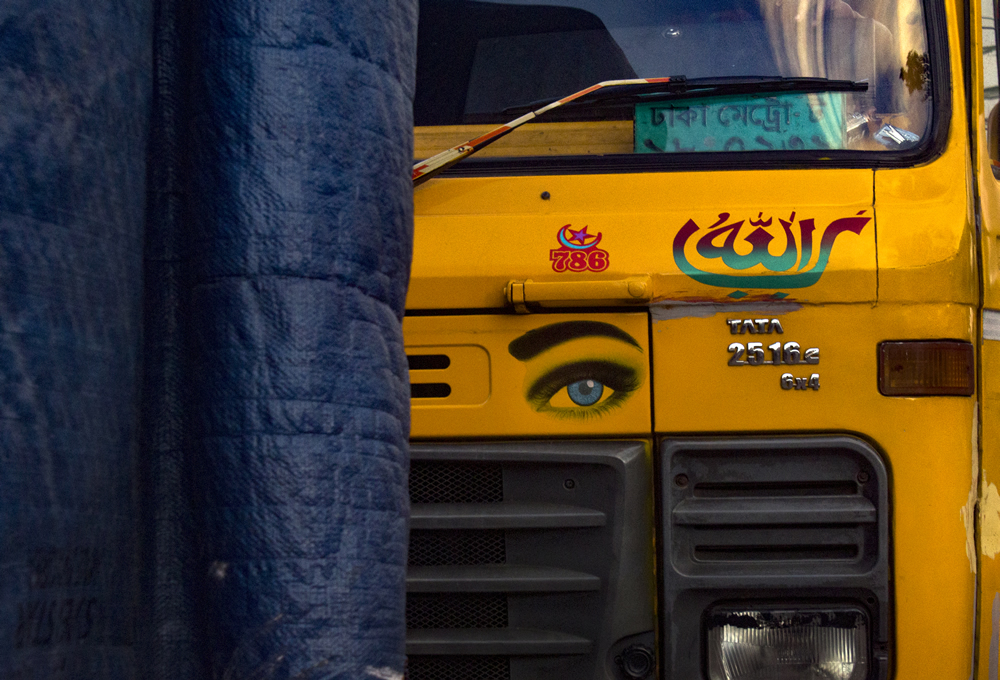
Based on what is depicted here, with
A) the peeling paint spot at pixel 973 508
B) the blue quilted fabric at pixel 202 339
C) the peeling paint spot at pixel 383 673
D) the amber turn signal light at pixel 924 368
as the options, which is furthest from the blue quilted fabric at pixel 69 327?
the peeling paint spot at pixel 973 508

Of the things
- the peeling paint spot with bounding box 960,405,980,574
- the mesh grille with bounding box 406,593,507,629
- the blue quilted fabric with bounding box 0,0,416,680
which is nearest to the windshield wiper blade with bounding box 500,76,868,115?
the peeling paint spot with bounding box 960,405,980,574

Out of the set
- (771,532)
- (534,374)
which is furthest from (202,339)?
(771,532)

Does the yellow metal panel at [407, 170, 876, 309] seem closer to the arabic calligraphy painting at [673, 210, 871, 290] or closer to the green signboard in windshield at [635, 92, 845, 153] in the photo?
the arabic calligraphy painting at [673, 210, 871, 290]

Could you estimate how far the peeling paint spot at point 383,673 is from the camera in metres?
0.96

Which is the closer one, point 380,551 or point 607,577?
point 380,551

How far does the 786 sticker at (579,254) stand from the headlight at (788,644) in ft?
2.74

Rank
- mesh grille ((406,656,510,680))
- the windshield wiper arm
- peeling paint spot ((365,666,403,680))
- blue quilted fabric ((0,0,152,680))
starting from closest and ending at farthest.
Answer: blue quilted fabric ((0,0,152,680))
peeling paint spot ((365,666,403,680))
mesh grille ((406,656,510,680))
the windshield wiper arm

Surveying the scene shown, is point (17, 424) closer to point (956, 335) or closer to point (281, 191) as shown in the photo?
point (281, 191)

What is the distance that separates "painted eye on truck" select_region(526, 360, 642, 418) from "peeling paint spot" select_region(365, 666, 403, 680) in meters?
1.44

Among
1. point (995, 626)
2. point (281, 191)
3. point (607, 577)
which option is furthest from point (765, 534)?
point (281, 191)

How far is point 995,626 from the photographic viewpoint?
2.42m

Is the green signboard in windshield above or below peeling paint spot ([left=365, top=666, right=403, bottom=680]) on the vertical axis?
above

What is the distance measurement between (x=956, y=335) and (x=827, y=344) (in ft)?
0.95

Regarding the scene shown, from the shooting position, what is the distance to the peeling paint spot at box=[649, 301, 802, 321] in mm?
2404
